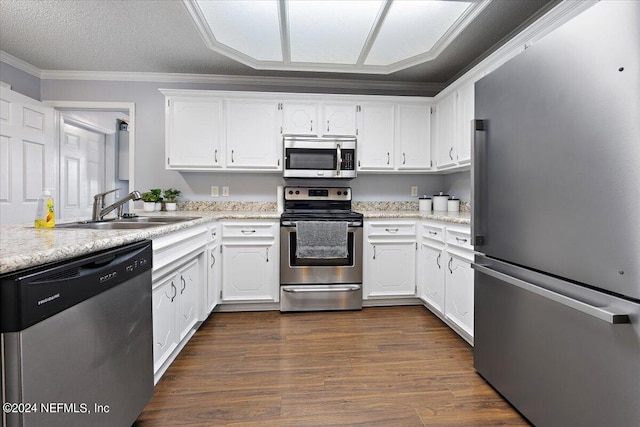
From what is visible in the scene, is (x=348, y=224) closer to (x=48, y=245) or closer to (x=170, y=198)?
(x=170, y=198)

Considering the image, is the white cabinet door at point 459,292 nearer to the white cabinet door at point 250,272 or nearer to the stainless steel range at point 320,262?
the stainless steel range at point 320,262

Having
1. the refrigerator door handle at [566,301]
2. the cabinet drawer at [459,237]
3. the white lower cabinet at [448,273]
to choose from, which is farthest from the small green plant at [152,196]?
the refrigerator door handle at [566,301]

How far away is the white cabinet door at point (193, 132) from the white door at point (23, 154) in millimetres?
1327

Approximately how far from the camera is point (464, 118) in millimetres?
2715

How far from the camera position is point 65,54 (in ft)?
9.71

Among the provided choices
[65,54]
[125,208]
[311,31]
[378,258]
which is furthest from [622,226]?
[125,208]

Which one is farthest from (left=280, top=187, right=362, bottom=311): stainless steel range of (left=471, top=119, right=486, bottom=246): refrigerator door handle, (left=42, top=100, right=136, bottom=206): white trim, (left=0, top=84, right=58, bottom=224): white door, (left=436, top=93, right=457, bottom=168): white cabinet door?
(left=0, top=84, right=58, bottom=224): white door

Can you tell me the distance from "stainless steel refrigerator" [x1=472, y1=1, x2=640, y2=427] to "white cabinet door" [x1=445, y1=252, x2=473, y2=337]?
19.5 inches

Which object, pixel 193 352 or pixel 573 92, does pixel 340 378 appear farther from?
pixel 573 92

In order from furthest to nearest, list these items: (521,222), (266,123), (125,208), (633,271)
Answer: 1. (125,208)
2. (266,123)
3. (521,222)
4. (633,271)

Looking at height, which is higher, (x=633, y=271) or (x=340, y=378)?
(x=633, y=271)

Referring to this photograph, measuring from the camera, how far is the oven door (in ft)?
9.43

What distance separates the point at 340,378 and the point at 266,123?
94.6 inches

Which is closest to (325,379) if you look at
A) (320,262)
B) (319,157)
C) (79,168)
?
(320,262)
